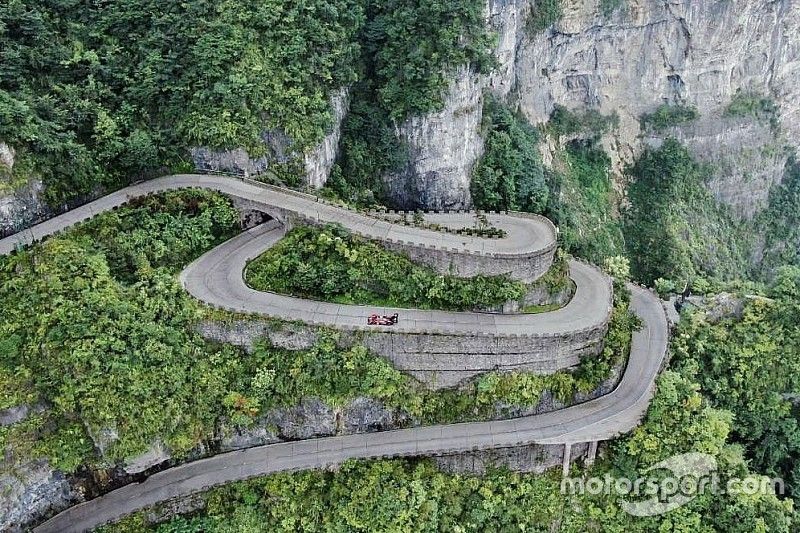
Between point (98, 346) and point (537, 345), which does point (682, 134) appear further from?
point (98, 346)

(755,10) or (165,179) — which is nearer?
(165,179)

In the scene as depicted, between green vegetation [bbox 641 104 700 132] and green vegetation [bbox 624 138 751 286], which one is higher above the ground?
green vegetation [bbox 641 104 700 132]

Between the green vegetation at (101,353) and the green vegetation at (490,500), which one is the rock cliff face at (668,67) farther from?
the green vegetation at (101,353)

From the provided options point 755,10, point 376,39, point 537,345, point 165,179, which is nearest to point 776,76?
point 755,10

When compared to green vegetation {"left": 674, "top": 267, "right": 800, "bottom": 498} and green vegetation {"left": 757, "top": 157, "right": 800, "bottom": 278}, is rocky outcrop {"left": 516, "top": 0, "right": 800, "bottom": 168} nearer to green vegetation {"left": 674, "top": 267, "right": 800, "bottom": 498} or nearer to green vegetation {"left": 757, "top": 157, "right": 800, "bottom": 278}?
green vegetation {"left": 757, "top": 157, "right": 800, "bottom": 278}

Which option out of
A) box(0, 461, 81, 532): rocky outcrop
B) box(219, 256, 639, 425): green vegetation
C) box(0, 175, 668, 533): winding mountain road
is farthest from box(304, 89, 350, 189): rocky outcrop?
box(0, 461, 81, 532): rocky outcrop

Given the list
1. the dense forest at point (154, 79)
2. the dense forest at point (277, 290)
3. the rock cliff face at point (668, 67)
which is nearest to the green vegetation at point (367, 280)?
the dense forest at point (277, 290)

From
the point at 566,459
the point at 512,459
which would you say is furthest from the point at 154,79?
the point at 566,459
